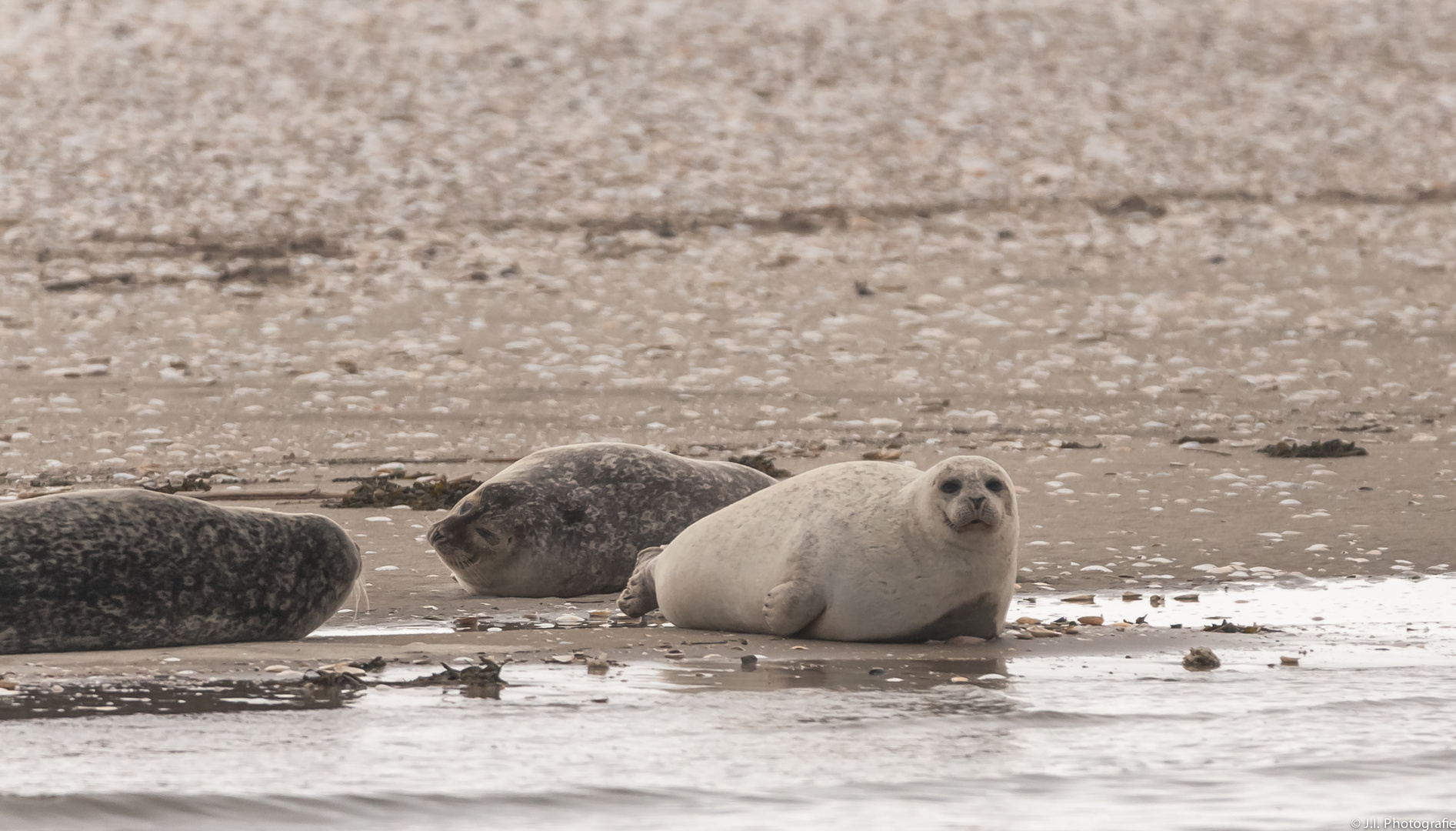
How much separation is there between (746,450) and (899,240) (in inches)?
239

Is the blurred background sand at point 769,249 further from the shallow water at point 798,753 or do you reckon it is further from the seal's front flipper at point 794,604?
the shallow water at point 798,753

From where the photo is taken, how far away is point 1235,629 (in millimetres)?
5602

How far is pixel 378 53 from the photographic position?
19.6 metres

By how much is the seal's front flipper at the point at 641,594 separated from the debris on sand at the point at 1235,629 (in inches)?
69.1

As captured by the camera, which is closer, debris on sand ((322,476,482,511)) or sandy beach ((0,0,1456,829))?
sandy beach ((0,0,1456,829))

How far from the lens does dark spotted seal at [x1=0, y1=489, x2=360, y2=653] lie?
509cm

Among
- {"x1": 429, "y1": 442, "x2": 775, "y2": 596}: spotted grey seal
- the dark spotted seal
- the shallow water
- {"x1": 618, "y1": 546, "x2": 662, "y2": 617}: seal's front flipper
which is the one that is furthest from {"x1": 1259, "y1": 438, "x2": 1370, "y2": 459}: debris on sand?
the dark spotted seal

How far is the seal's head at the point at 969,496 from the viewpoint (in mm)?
5160

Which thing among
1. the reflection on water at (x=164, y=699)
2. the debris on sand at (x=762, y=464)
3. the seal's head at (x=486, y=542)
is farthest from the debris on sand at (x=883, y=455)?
the reflection on water at (x=164, y=699)

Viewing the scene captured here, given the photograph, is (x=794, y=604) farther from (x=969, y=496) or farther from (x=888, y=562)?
(x=969, y=496)

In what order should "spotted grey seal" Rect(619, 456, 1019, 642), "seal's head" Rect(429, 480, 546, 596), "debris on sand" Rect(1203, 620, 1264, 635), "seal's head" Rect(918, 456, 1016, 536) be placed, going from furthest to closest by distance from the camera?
"seal's head" Rect(429, 480, 546, 596) < "debris on sand" Rect(1203, 620, 1264, 635) < "spotted grey seal" Rect(619, 456, 1019, 642) < "seal's head" Rect(918, 456, 1016, 536)

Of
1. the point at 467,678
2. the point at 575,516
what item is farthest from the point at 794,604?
the point at 575,516

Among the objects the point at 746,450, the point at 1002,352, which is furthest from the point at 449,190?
the point at 746,450

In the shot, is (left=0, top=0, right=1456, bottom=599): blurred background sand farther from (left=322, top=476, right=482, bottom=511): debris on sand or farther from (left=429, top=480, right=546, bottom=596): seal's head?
(left=322, top=476, right=482, bottom=511): debris on sand
